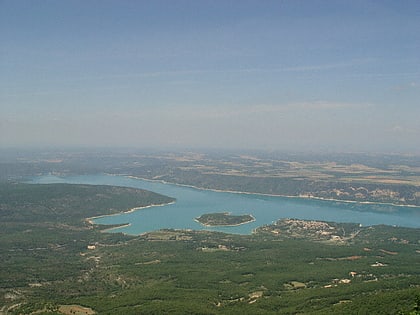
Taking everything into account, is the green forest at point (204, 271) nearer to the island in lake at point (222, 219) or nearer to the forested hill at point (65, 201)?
the forested hill at point (65, 201)

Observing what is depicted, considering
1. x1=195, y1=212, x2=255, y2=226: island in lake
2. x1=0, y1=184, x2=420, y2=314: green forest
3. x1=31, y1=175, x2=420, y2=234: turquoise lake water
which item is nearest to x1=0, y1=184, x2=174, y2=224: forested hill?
x1=0, y1=184, x2=420, y2=314: green forest

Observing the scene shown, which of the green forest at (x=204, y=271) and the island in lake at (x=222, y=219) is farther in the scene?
the island in lake at (x=222, y=219)

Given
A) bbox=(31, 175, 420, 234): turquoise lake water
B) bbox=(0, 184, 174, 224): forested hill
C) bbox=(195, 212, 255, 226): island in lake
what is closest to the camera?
bbox=(31, 175, 420, 234): turquoise lake water

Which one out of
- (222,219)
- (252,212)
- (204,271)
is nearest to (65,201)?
(222,219)

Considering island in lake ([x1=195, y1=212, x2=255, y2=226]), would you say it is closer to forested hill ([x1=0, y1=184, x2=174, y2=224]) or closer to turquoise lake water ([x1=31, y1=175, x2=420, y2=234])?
turquoise lake water ([x1=31, y1=175, x2=420, y2=234])

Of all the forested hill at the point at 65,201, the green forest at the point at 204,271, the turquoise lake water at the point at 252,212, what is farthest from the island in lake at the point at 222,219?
the forested hill at the point at 65,201

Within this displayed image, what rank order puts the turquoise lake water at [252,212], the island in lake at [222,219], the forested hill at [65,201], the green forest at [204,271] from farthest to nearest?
the forested hill at [65,201]
the island in lake at [222,219]
the turquoise lake water at [252,212]
the green forest at [204,271]
